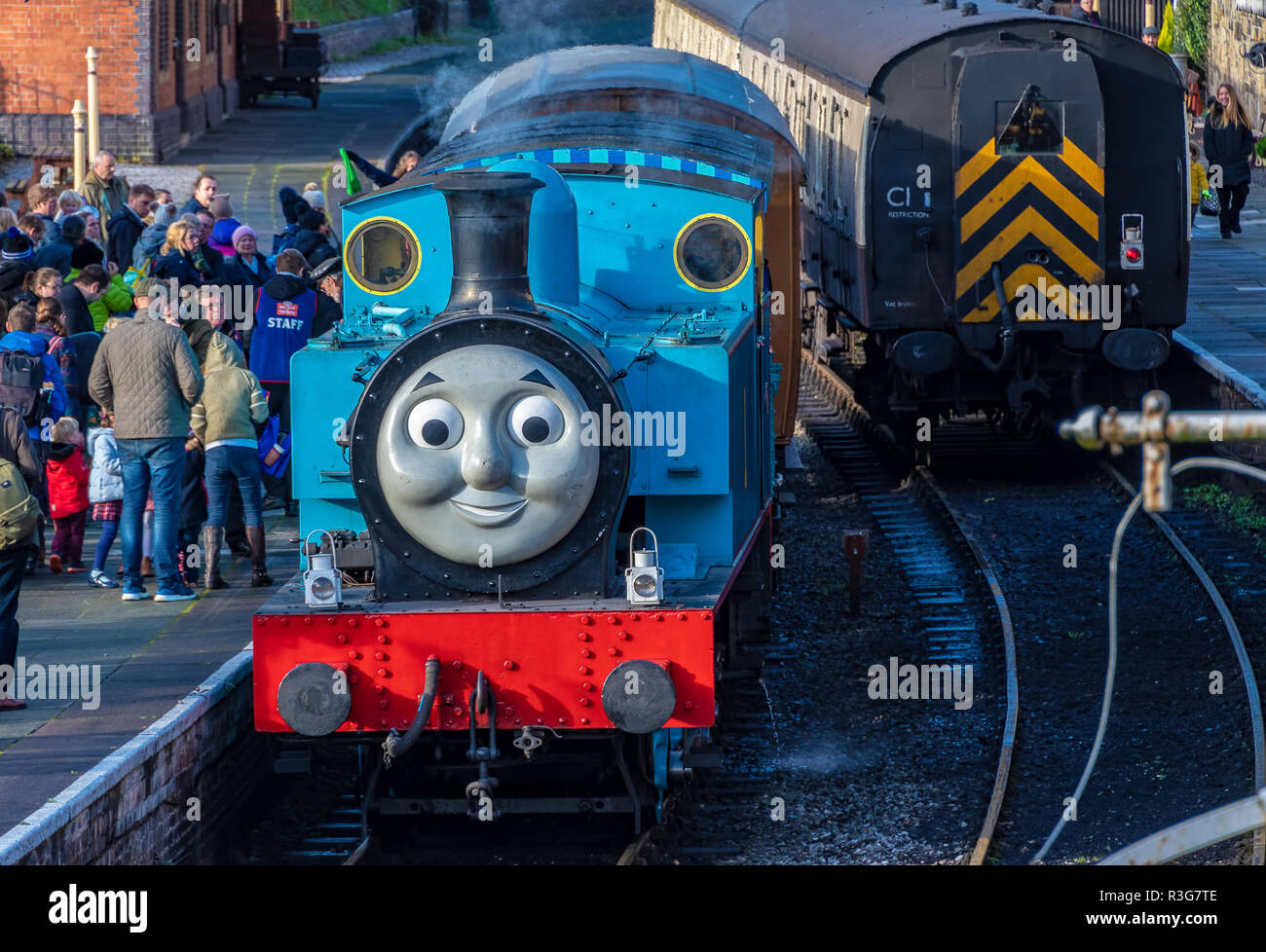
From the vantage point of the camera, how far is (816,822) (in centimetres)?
872

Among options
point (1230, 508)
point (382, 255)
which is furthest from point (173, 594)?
point (1230, 508)

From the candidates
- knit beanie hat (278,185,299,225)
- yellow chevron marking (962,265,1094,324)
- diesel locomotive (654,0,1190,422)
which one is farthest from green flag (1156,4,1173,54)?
knit beanie hat (278,185,299,225)

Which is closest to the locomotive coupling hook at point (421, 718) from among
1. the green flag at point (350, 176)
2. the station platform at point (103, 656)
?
the station platform at point (103, 656)

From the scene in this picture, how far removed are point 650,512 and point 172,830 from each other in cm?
242

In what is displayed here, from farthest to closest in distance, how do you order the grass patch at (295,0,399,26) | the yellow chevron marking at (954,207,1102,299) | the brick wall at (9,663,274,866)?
the grass patch at (295,0,399,26) → the yellow chevron marking at (954,207,1102,299) → the brick wall at (9,663,274,866)

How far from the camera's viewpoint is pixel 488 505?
23.9ft

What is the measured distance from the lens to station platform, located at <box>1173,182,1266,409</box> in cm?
1532

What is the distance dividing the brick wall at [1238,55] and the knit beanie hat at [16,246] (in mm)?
19167

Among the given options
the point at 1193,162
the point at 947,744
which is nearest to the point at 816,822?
the point at 947,744

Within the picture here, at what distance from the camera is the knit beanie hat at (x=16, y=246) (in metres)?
12.3

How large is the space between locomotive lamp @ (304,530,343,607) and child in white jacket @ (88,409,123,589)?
3.76 metres

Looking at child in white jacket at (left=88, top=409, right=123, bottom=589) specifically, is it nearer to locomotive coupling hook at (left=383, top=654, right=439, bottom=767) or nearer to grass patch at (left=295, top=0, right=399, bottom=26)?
locomotive coupling hook at (left=383, top=654, right=439, bottom=767)

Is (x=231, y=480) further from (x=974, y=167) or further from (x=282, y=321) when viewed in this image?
(x=974, y=167)

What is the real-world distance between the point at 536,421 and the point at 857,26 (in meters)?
9.98
